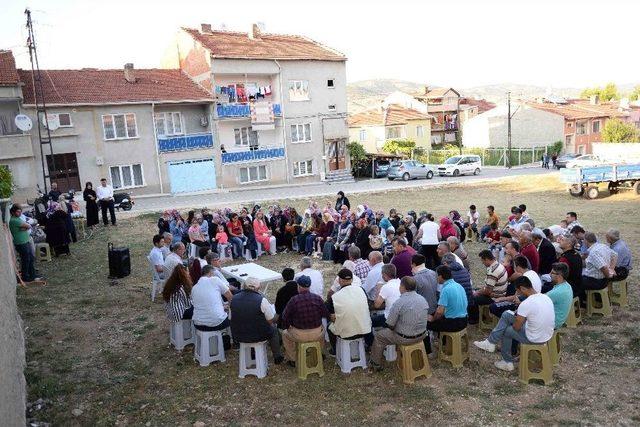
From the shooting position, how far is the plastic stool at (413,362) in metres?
6.72

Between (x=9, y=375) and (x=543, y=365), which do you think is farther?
(x=543, y=365)

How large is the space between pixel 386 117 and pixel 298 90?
20091mm

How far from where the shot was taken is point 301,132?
125ft

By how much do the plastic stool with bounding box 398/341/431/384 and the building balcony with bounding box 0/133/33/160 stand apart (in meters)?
27.1

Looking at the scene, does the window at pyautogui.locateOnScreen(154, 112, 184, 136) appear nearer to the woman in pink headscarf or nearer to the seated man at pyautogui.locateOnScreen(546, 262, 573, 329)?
the woman in pink headscarf

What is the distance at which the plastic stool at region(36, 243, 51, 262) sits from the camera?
14140 mm

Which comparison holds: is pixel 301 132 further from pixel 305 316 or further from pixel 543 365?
pixel 543 365

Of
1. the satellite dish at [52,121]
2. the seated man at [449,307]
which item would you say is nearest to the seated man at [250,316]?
the seated man at [449,307]

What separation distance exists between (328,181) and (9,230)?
2794 centimetres

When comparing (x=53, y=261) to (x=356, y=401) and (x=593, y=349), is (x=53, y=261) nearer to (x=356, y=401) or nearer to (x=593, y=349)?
(x=356, y=401)

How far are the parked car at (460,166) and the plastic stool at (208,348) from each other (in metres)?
35.1

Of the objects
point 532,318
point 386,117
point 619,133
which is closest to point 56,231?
point 532,318

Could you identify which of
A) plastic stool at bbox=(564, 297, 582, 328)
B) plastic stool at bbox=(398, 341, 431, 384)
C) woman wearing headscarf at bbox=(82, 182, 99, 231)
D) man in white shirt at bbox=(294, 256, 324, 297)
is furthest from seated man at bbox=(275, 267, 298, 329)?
woman wearing headscarf at bbox=(82, 182, 99, 231)

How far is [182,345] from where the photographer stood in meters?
8.04
